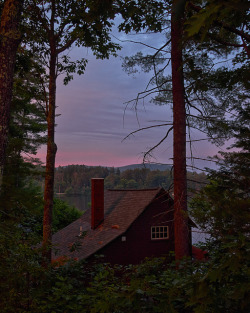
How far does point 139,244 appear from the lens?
1983 centimetres

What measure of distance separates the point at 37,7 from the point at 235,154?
983cm

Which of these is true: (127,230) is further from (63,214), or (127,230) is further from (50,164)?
(63,214)

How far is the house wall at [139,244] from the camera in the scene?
1877cm

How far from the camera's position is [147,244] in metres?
20.1

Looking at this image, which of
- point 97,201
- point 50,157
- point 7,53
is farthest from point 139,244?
point 7,53

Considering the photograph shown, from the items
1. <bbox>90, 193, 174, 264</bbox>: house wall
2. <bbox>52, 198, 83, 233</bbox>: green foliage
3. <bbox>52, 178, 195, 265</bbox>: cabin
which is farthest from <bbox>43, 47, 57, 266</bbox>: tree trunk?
<bbox>52, 198, 83, 233</bbox>: green foliage

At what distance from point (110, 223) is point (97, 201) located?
2025 mm

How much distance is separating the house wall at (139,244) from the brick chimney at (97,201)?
3.43 m

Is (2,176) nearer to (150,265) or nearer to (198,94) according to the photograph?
(150,265)

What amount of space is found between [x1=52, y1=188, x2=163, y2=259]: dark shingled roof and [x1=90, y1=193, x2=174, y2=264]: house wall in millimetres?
522

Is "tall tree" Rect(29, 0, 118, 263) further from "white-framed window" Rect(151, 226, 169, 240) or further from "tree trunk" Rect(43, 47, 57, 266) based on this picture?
"white-framed window" Rect(151, 226, 169, 240)

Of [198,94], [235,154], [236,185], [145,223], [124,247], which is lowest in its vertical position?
[124,247]

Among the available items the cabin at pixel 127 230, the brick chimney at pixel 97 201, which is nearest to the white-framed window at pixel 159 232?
the cabin at pixel 127 230

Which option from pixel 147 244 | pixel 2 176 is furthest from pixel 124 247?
pixel 2 176
